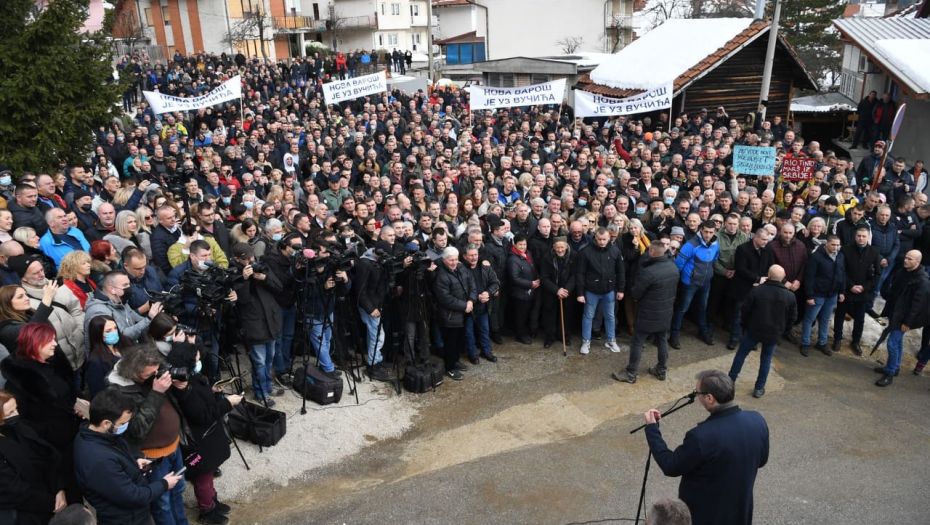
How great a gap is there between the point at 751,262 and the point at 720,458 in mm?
5436

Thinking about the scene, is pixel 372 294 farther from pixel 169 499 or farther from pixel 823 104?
pixel 823 104

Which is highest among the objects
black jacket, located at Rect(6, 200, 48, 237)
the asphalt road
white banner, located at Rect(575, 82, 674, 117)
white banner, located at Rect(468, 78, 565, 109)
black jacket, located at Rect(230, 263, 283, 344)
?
white banner, located at Rect(468, 78, 565, 109)

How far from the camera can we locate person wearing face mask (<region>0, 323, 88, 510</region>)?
173 inches

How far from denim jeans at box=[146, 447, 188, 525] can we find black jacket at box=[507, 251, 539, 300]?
15.9 ft

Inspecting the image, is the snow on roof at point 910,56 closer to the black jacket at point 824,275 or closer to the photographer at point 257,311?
the black jacket at point 824,275

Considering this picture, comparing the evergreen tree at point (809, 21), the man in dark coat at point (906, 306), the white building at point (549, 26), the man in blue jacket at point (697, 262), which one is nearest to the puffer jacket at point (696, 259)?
the man in blue jacket at point (697, 262)

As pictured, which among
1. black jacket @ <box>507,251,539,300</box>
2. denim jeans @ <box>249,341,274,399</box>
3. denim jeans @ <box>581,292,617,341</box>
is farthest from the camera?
denim jeans @ <box>581,292,617,341</box>

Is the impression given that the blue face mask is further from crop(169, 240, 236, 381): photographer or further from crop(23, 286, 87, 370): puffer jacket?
crop(23, 286, 87, 370): puffer jacket

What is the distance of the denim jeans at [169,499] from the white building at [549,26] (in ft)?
146

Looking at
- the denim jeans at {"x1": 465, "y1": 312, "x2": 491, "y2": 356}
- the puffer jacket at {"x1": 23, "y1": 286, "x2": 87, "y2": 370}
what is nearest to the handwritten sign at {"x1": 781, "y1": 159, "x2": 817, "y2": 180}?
the denim jeans at {"x1": 465, "y1": 312, "x2": 491, "y2": 356}

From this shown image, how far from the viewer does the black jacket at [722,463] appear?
3.87 m

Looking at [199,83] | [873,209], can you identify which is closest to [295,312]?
[873,209]

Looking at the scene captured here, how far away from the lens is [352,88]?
16.7 metres

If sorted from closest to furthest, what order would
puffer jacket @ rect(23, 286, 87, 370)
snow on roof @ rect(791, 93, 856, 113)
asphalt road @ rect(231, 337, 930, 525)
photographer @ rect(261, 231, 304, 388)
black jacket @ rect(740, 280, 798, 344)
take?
puffer jacket @ rect(23, 286, 87, 370), asphalt road @ rect(231, 337, 930, 525), photographer @ rect(261, 231, 304, 388), black jacket @ rect(740, 280, 798, 344), snow on roof @ rect(791, 93, 856, 113)
